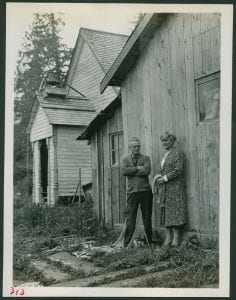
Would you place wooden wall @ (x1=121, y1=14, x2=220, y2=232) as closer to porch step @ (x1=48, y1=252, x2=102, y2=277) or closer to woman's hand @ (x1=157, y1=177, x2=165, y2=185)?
woman's hand @ (x1=157, y1=177, x2=165, y2=185)

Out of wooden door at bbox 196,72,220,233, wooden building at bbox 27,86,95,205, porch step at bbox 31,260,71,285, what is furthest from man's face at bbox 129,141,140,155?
wooden building at bbox 27,86,95,205

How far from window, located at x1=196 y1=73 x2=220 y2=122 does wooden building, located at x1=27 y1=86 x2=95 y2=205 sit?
12.7 feet

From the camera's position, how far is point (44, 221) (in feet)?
29.8

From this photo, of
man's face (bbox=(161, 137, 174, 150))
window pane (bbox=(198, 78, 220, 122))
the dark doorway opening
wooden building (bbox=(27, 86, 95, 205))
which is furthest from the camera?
wooden building (bbox=(27, 86, 95, 205))

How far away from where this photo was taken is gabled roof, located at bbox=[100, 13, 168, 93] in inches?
281

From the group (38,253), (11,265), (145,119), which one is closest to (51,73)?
(145,119)

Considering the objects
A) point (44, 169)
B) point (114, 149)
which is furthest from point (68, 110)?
point (114, 149)

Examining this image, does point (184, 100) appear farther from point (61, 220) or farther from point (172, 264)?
point (61, 220)

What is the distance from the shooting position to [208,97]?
666 centimetres

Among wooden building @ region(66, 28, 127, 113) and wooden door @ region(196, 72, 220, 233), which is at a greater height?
wooden building @ region(66, 28, 127, 113)

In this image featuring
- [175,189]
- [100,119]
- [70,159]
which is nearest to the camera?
[175,189]

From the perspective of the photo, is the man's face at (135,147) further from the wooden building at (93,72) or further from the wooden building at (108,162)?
the wooden building at (93,72)

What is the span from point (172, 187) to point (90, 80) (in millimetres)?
4426

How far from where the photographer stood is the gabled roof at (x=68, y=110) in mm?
10586
